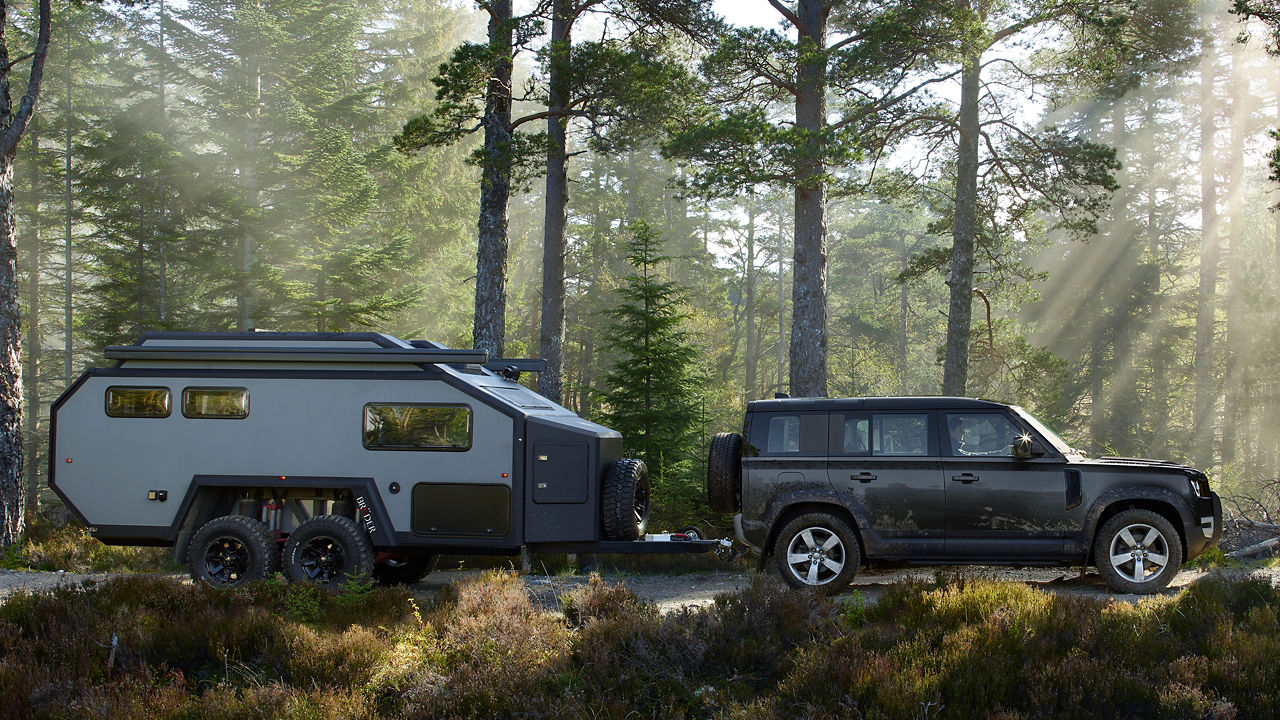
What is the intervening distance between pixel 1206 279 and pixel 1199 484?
3045 centimetres

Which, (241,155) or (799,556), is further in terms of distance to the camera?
(241,155)

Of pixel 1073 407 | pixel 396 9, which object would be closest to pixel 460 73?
pixel 1073 407

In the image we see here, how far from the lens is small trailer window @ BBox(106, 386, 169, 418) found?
9.91m

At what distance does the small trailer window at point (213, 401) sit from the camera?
32.3ft

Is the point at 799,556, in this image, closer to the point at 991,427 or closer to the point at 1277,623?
the point at 991,427

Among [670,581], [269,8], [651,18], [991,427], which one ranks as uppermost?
[269,8]

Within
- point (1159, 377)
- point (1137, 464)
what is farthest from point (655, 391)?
point (1159, 377)

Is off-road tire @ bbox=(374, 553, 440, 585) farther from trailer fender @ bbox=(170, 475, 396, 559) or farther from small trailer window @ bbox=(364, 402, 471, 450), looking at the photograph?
small trailer window @ bbox=(364, 402, 471, 450)

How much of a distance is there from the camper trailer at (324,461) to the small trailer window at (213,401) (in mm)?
16

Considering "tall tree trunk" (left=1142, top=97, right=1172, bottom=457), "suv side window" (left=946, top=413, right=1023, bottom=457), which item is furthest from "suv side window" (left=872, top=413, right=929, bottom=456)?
"tall tree trunk" (left=1142, top=97, right=1172, bottom=457)

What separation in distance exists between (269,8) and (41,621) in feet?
99.1

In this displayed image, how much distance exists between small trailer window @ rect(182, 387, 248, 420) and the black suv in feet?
18.6

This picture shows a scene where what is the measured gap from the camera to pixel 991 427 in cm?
952

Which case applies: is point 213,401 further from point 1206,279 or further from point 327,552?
point 1206,279
